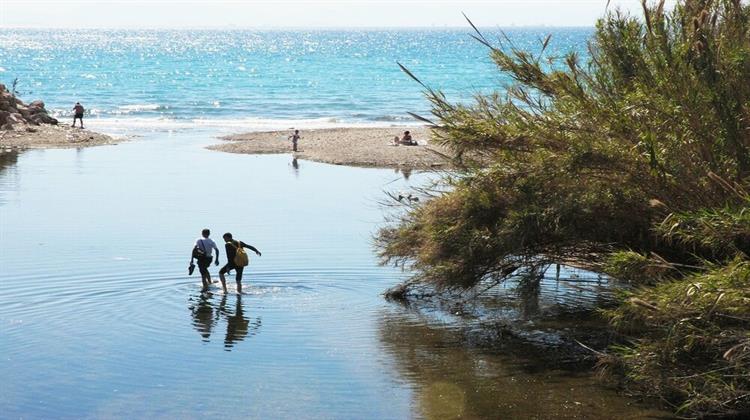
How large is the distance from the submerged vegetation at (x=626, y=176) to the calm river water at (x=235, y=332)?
1.50 metres

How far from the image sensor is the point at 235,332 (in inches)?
805

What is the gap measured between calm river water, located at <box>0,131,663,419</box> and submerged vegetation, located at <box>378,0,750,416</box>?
150 centimetres

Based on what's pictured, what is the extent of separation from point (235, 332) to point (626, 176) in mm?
7417

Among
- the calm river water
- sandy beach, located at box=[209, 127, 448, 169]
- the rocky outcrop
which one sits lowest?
the calm river water

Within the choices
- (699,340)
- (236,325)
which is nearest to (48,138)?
(236,325)

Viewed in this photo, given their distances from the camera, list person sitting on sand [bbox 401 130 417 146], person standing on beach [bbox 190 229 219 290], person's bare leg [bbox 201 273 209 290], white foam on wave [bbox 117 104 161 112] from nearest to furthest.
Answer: person standing on beach [bbox 190 229 219 290]
person's bare leg [bbox 201 273 209 290]
person sitting on sand [bbox 401 130 417 146]
white foam on wave [bbox 117 104 161 112]

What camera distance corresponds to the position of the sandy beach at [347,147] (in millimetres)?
46906

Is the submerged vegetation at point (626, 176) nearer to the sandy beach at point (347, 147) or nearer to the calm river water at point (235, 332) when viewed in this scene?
the calm river water at point (235, 332)

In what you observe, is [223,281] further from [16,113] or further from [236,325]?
[16,113]

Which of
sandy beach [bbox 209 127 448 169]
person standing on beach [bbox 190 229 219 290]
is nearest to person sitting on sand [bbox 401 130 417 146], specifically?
sandy beach [bbox 209 127 448 169]

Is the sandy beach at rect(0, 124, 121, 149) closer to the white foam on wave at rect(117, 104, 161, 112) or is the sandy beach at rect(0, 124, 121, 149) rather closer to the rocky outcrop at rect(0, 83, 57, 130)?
the rocky outcrop at rect(0, 83, 57, 130)

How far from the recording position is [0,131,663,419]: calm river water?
Answer: 16.4 meters

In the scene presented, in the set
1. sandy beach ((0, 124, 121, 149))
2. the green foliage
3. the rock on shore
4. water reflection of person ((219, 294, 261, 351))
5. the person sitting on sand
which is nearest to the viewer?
the green foliage

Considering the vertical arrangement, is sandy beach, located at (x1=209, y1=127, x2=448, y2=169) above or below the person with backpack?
above
